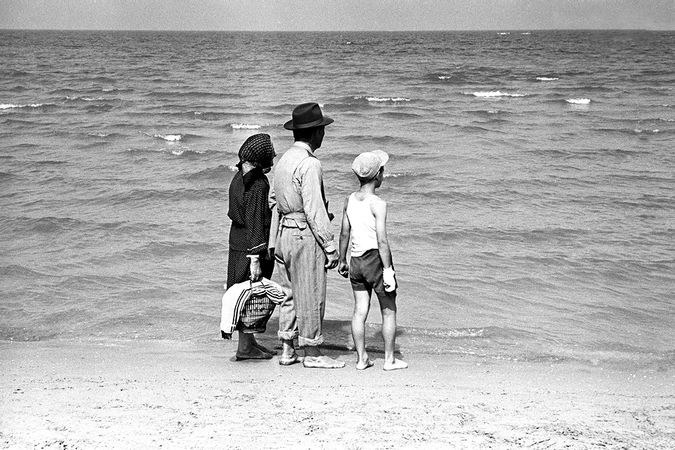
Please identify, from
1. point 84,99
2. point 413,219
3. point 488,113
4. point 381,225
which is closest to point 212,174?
point 413,219

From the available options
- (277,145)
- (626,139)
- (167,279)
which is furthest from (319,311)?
(626,139)

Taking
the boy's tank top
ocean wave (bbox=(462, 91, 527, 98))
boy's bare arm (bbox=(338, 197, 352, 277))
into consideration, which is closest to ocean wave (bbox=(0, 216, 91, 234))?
boy's bare arm (bbox=(338, 197, 352, 277))

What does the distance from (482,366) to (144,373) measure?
2.27 m

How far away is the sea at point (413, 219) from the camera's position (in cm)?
680

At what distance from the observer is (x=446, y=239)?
968 cm

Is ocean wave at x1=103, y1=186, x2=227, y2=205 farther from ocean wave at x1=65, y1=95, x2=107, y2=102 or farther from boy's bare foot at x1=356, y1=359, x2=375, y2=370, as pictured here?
ocean wave at x1=65, y1=95, x2=107, y2=102

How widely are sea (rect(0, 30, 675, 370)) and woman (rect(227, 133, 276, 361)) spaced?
3.79 feet

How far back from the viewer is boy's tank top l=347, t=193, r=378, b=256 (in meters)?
5.11

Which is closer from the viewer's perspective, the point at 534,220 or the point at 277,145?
the point at 534,220

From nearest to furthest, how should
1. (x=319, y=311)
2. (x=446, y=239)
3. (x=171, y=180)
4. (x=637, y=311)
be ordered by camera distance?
(x=319, y=311) → (x=637, y=311) → (x=446, y=239) → (x=171, y=180)

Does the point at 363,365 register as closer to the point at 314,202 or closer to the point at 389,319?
the point at 389,319

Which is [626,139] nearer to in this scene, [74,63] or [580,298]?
[580,298]

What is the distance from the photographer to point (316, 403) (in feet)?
14.9

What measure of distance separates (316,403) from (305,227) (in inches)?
45.4
